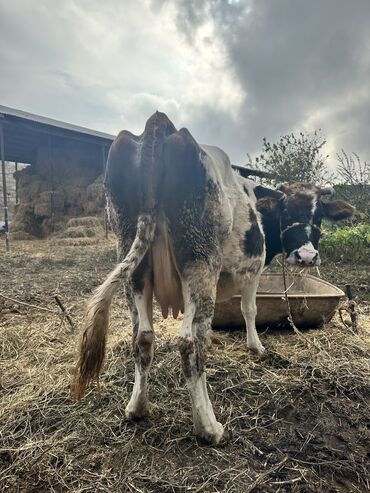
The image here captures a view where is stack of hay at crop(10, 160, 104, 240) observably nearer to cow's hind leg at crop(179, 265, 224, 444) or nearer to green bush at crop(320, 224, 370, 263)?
green bush at crop(320, 224, 370, 263)

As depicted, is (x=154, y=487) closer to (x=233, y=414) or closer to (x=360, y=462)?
(x=233, y=414)

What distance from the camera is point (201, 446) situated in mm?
2352

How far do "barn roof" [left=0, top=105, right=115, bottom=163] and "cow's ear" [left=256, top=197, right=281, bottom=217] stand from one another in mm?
10775

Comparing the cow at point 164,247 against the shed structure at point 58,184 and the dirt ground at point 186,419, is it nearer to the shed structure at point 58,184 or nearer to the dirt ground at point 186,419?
the dirt ground at point 186,419

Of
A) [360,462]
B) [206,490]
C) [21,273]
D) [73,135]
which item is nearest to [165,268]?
[206,490]

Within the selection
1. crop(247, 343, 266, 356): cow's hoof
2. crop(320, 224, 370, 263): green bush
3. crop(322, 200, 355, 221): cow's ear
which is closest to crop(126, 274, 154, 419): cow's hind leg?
crop(247, 343, 266, 356): cow's hoof

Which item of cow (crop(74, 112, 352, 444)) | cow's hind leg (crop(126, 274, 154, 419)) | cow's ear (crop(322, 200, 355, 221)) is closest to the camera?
cow (crop(74, 112, 352, 444))

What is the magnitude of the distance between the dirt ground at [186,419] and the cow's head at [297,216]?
Answer: 0.96 meters

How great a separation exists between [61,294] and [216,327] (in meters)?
3.00

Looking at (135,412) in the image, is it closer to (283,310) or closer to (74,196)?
(283,310)

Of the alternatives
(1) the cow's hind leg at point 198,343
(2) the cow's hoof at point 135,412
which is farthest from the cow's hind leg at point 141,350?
(1) the cow's hind leg at point 198,343

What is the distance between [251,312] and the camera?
3.96 meters

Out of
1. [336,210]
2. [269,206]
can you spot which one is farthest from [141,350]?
[336,210]

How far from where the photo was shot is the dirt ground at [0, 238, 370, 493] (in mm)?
2076
